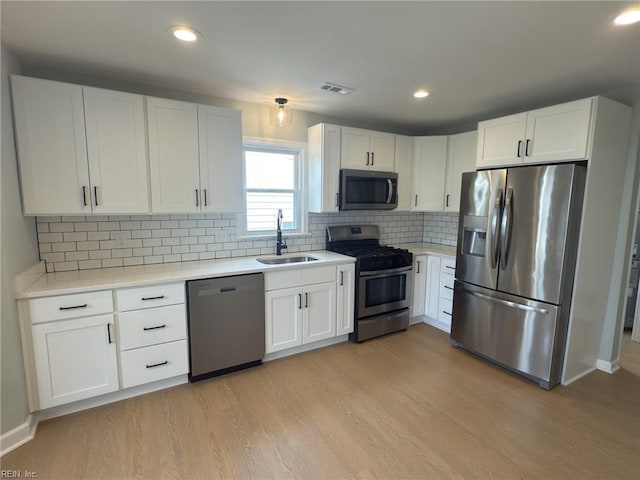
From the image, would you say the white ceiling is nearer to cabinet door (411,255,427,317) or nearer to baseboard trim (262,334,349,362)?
cabinet door (411,255,427,317)

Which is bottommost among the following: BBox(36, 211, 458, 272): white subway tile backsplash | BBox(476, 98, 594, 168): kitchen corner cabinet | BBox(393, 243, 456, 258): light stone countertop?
BBox(393, 243, 456, 258): light stone countertop

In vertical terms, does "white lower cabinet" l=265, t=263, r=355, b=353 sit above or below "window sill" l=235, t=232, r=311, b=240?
below

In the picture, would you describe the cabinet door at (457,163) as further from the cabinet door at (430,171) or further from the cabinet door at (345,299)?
the cabinet door at (345,299)

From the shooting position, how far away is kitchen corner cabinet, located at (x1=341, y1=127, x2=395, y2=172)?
347 cm

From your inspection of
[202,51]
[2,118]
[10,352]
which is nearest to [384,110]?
[202,51]

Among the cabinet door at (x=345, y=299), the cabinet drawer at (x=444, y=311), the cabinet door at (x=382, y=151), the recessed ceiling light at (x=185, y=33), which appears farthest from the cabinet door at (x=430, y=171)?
the recessed ceiling light at (x=185, y=33)

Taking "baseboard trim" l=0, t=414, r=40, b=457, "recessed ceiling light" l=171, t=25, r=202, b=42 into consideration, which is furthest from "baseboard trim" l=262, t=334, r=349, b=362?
"recessed ceiling light" l=171, t=25, r=202, b=42

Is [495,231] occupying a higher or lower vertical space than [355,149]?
lower

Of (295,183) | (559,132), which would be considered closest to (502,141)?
(559,132)

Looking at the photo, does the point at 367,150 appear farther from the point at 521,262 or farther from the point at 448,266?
the point at 521,262

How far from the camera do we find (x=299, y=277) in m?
3.02

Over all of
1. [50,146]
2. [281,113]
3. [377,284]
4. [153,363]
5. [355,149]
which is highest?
[281,113]

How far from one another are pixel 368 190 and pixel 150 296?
2423mm

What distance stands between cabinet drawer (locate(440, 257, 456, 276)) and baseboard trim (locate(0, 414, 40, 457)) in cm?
372
